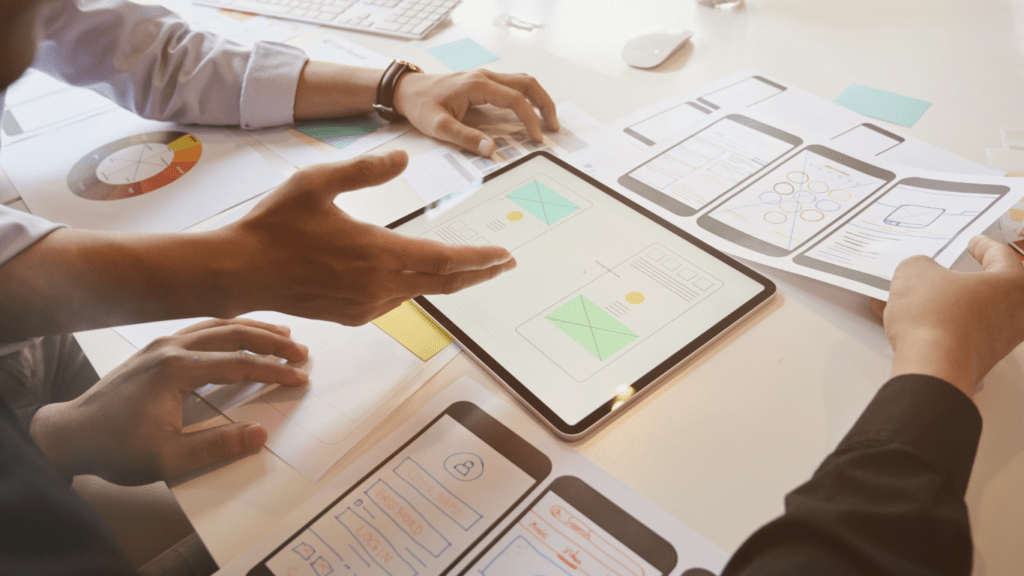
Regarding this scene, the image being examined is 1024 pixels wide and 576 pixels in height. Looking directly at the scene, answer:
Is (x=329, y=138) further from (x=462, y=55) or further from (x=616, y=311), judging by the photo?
(x=616, y=311)

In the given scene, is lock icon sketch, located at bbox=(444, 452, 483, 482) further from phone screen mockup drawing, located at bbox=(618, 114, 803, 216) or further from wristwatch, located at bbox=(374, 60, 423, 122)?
wristwatch, located at bbox=(374, 60, 423, 122)

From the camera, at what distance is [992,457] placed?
479 mm

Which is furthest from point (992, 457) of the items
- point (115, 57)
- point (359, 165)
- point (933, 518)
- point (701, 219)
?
point (115, 57)

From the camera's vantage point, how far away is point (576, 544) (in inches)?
16.9

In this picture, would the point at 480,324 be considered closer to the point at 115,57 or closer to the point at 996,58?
the point at 115,57

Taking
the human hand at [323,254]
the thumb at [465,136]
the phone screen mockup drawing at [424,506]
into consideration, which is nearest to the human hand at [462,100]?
the thumb at [465,136]

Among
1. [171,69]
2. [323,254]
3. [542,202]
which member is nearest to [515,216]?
[542,202]

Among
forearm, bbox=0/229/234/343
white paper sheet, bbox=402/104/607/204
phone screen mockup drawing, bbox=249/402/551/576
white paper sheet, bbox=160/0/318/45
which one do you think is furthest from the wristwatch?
phone screen mockup drawing, bbox=249/402/551/576

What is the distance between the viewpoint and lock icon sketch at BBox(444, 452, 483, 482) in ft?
1.56

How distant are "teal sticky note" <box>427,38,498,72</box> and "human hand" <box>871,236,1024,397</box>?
739mm

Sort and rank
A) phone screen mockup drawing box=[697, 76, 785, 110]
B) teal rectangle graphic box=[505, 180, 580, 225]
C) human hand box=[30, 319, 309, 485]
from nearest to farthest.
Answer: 1. human hand box=[30, 319, 309, 485]
2. teal rectangle graphic box=[505, 180, 580, 225]
3. phone screen mockup drawing box=[697, 76, 785, 110]

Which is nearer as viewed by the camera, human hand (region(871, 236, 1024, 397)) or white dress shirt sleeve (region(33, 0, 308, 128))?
human hand (region(871, 236, 1024, 397))

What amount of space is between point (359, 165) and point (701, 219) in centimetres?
41

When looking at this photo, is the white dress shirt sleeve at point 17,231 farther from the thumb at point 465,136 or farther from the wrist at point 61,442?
the thumb at point 465,136
